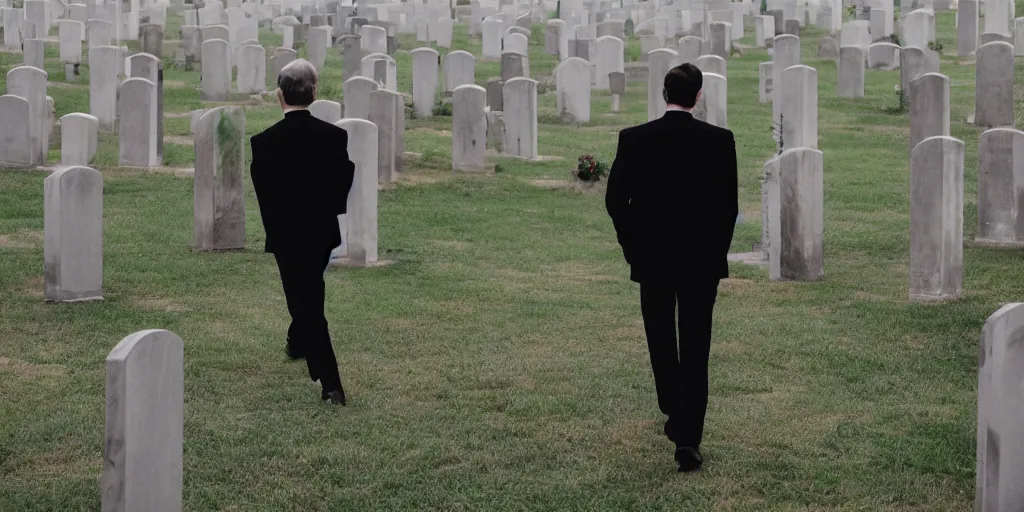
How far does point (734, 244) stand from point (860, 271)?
1.81 meters

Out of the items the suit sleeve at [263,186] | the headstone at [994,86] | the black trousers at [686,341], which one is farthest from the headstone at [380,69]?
the black trousers at [686,341]

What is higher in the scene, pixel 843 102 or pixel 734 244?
pixel 843 102

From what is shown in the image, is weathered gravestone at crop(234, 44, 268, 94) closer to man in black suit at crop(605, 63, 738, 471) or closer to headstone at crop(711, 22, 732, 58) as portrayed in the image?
headstone at crop(711, 22, 732, 58)

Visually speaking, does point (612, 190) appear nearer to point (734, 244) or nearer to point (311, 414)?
point (311, 414)

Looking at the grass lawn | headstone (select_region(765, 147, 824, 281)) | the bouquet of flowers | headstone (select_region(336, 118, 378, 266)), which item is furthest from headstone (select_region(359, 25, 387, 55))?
headstone (select_region(765, 147, 824, 281))

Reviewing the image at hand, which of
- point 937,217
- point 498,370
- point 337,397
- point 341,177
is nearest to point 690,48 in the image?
point 937,217

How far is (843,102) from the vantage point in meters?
24.6

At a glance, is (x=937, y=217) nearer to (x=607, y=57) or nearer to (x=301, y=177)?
(x=301, y=177)

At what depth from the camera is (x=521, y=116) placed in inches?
752

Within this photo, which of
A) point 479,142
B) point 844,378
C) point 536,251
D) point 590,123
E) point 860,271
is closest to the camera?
point 844,378

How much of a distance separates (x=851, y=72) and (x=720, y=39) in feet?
20.6

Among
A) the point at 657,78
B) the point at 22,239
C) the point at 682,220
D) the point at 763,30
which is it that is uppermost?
the point at 763,30

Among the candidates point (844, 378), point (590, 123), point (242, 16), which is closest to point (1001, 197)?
point (844, 378)

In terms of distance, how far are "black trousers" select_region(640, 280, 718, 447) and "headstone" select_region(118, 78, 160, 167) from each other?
11.7m
